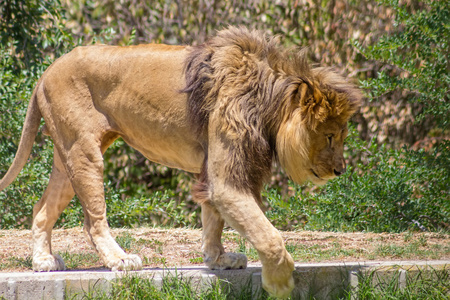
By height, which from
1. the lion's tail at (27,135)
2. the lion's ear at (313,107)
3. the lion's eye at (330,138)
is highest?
the lion's ear at (313,107)

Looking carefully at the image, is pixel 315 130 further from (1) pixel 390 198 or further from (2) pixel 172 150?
(1) pixel 390 198

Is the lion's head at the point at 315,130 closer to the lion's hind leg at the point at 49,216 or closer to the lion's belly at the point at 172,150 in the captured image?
the lion's belly at the point at 172,150

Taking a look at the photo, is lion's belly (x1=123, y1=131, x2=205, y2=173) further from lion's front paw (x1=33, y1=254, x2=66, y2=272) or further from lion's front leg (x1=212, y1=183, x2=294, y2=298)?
lion's front paw (x1=33, y1=254, x2=66, y2=272)

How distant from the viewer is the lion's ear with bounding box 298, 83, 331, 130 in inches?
146

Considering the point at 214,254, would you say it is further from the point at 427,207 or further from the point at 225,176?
the point at 427,207

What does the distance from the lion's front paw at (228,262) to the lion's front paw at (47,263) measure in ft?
3.30

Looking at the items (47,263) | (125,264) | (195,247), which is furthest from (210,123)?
(195,247)

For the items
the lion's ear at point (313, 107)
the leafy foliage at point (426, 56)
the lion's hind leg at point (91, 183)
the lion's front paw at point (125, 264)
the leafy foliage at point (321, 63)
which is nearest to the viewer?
the lion's ear at point (313, 107)

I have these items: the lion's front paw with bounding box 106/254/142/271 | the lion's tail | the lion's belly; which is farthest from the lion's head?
the lion's tail

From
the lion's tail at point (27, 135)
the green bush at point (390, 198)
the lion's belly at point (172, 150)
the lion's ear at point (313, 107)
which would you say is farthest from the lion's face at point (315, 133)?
the green bush at point (390, 198)

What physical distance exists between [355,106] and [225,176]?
906 mm

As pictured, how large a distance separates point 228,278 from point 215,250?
316mm

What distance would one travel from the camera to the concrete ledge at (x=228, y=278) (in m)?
3.66

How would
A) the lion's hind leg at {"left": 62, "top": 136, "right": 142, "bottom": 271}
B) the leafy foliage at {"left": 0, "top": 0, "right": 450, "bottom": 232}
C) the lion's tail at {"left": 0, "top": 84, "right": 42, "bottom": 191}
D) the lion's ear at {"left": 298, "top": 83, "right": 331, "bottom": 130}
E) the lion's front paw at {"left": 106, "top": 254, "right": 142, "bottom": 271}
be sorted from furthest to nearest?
the leafy foliage at {"left": 0, "top": 0, "right": 450, "bottom": 232}, the lion's tail at {"left": 0, "top": 84, "right": 42, "bottom": 191}, the lion's hind leg at {"left": 62, "top": 136, "right": 142, "bottom": 271}, the lion's front paw at {"left": 106, "top": 254, "right": 142, "bottom": 271}, the lion's ear at {"left": 298, "top": 83, "right": 331, "bottom": 130}
